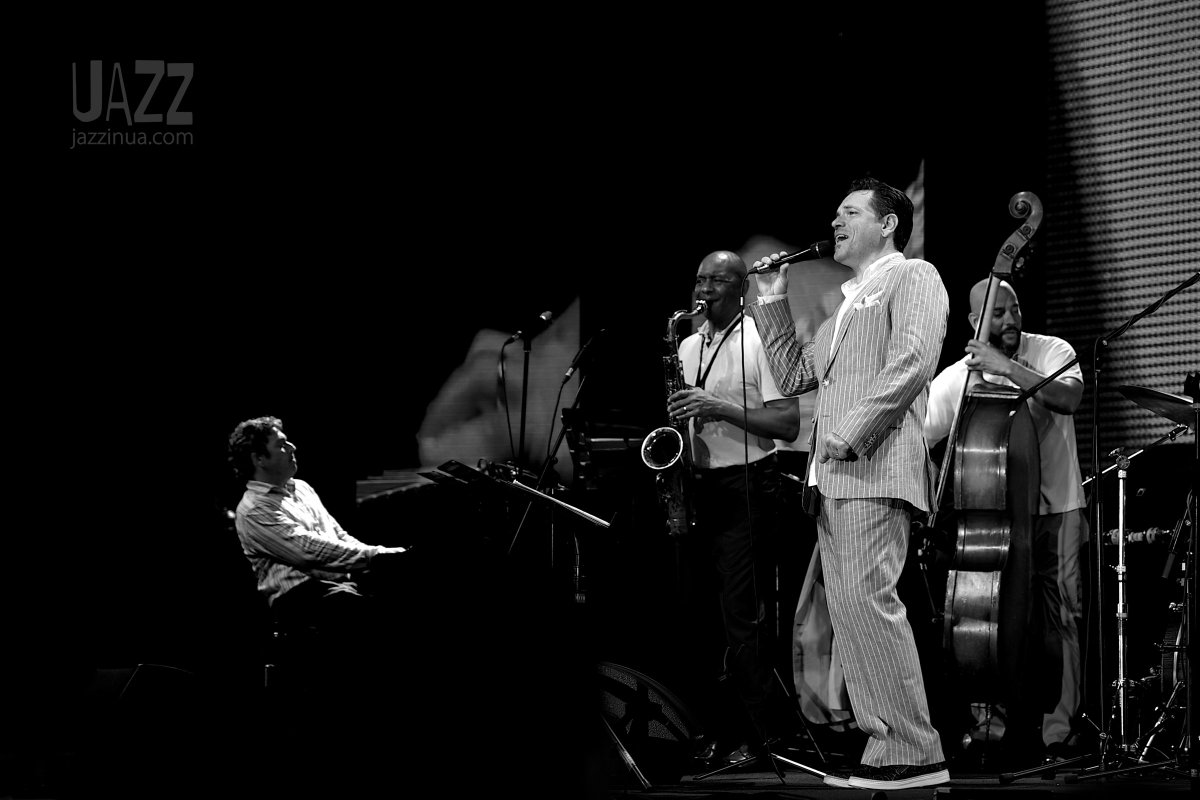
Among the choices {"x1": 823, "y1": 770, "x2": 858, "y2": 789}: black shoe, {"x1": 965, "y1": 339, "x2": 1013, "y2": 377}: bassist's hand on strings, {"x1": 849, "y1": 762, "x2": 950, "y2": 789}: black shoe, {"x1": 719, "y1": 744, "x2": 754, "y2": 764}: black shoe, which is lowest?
{"x1": 719, "y1": 744, "x2": 754, "y2": 764}: black shoe

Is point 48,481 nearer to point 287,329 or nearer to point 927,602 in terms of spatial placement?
point 287,329

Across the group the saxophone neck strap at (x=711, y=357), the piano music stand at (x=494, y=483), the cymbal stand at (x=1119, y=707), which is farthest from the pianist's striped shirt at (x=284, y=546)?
the cymbal stand at (x=1119, y=707)

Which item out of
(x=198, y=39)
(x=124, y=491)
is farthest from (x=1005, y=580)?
(x=198, y=39)

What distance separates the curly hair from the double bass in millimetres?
2937

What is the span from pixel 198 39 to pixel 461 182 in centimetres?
150

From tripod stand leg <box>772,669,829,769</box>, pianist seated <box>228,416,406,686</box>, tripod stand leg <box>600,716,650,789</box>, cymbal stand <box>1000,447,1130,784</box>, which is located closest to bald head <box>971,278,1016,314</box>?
cymbal stand <box>1000,447,1130,784</box>

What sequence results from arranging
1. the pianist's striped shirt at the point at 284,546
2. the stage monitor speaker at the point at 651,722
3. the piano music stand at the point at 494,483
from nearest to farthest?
the stage monitor speaker at the point at 651,722 → the piano music stand at the point at 494,483 → the pianist's striped shirt at the point at 284,546

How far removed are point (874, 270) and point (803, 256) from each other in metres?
0.50

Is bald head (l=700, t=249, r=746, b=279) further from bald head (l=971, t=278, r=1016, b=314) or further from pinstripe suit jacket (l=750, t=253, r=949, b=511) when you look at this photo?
pinstripe suit jacket (l=750, t=253, r=949, b=511)

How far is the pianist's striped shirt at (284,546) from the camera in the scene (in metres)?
5.15

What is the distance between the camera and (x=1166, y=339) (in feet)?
16.6

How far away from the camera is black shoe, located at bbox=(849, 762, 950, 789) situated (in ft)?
10.4

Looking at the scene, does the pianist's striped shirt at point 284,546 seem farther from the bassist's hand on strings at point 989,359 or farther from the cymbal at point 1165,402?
the cymbal at point 1165,402

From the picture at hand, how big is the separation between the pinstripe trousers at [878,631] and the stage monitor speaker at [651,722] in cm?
58
